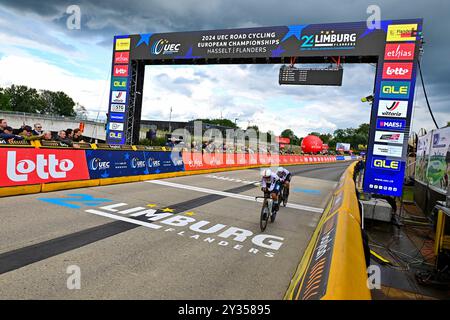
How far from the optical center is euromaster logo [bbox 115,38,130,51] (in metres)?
21.9

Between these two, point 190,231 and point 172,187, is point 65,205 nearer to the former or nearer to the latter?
point 190,231

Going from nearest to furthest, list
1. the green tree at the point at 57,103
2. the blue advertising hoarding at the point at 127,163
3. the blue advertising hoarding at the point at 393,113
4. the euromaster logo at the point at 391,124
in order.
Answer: the blue advertising hoarding at the point at 127,163 < the blue advertising hoarding at the point at 393,113 < the euromaster logo at the point at 391,124 < the green tree at the point at 57,103

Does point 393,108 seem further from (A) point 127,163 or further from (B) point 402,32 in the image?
(A) point 127,163

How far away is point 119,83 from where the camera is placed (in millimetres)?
22047

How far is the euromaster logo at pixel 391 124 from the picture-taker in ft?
42.2

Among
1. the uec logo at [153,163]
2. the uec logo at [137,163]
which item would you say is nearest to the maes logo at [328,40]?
the uec logo at [153,163]

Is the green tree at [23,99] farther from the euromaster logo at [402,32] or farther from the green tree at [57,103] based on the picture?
the euromaster logo at [402,32]

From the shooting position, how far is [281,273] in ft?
15.6

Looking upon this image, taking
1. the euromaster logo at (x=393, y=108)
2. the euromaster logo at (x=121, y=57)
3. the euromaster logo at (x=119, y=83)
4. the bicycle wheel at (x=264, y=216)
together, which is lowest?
the bicycle wheel at (x=264, y=216)

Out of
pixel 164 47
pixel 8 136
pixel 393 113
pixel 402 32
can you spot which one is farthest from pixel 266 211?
pixel 164 47

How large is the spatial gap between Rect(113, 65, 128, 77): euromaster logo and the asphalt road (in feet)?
48.5

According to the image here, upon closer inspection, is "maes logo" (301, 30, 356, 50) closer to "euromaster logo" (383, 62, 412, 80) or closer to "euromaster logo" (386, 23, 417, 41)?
"euromaster logo" (386, 23, 417, 41)

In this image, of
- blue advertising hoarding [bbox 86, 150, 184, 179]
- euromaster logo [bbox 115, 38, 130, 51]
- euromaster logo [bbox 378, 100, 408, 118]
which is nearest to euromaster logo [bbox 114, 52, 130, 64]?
euromaster logo [bbox 115, 38, 130, 51]
